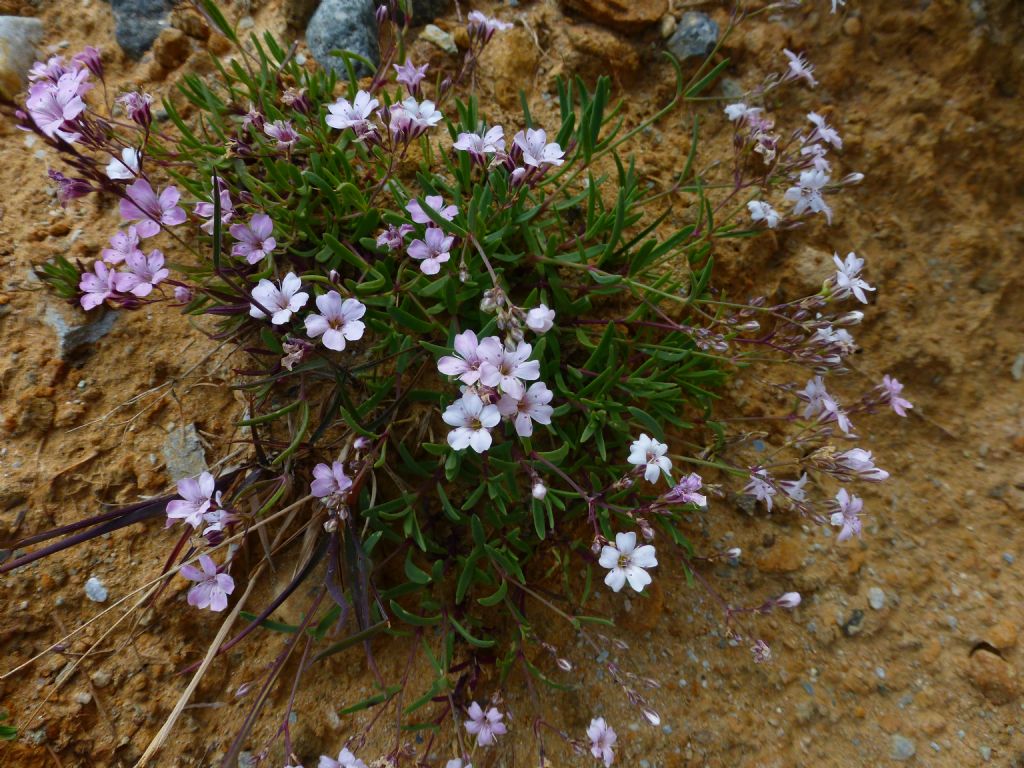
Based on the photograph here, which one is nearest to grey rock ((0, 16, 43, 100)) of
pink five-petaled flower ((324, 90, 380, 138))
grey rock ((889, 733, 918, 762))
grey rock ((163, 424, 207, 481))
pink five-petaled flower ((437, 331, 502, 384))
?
pink five-petaled flower ((324, 90, 380, 138))

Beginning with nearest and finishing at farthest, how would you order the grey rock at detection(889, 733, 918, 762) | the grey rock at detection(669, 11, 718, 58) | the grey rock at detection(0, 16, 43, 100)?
the grey rock at detection(889, 733, 918, 762), the grey rock at detection(0, 16, 43, 100), the grey rock at detection(669, 11, 718, 58)

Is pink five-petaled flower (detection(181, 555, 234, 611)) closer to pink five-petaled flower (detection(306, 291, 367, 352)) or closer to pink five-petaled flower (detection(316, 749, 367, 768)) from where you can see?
pink five-petaled flower (detection(316, 749, 367, 768))

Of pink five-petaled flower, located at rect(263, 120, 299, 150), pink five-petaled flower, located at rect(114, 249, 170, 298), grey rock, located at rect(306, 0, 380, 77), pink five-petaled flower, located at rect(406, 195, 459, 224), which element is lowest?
pink five-petaled flower, located at rect(114, 249, 170, 298)

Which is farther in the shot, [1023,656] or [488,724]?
[1023,656]

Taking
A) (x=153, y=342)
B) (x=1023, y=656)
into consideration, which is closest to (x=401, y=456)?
(x=153, y=342)

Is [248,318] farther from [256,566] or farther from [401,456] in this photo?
[256,566]

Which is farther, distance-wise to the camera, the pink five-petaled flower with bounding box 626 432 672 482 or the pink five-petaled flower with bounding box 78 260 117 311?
the pink five-petaled flower with bounding box 78 260 117 311

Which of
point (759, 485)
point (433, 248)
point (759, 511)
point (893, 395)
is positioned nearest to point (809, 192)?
point (893, 395)
